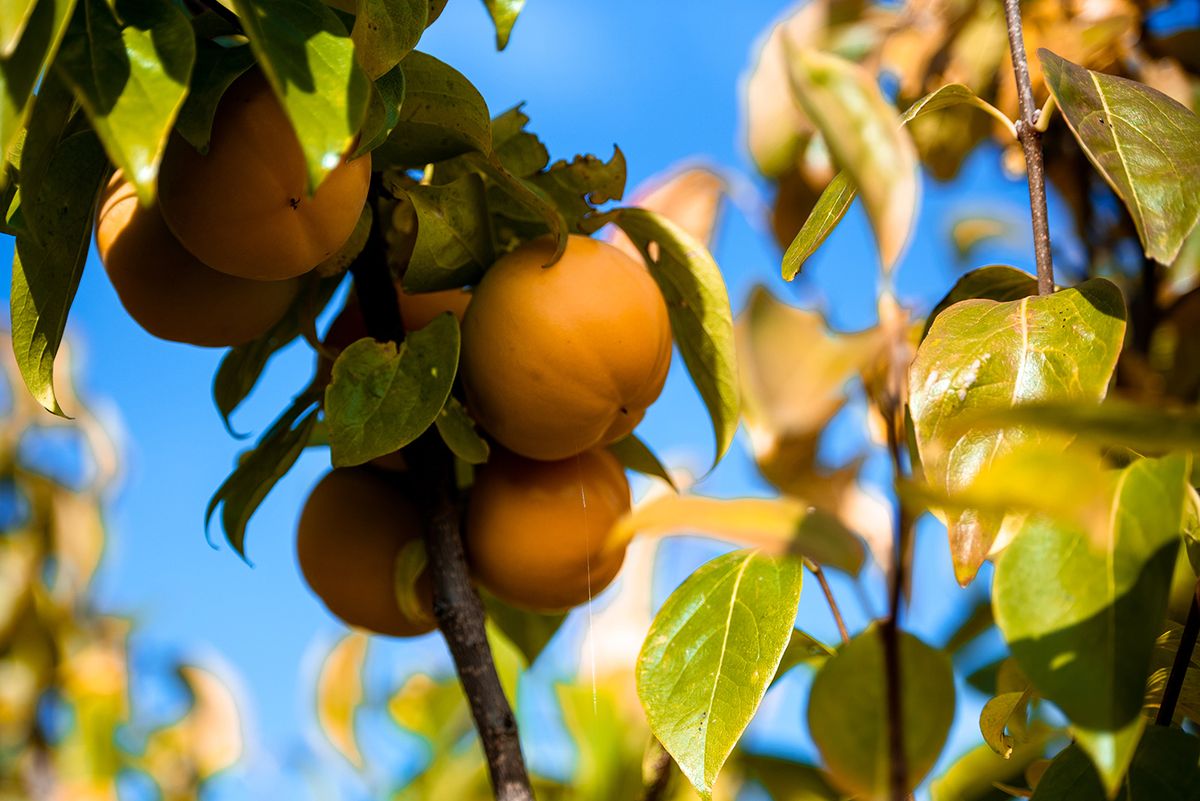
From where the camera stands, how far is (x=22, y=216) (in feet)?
1.72

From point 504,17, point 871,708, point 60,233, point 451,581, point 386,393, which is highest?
point 504,17

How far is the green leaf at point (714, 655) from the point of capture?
1.63ft

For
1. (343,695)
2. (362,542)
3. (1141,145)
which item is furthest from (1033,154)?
(343,695)

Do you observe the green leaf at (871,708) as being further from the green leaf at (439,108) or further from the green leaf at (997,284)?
the green leaf at (439,108)

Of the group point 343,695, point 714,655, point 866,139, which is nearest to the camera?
point 866,139

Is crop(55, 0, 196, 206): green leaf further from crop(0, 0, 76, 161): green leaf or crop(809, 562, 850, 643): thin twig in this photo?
crop(809, 562, 850, 643): thin twig

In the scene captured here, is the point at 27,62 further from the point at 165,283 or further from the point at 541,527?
the point at 541,527

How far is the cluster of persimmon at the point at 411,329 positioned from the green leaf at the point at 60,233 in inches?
1.4

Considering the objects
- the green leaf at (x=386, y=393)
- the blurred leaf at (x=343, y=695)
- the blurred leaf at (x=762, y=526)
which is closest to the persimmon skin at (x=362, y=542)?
the green leaf at (x=386, y=393)

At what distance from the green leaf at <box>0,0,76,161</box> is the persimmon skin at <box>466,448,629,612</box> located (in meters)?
0.33

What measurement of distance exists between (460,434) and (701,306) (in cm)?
18

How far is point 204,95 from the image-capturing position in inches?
19.0

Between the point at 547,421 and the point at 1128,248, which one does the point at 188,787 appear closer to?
the point at 547,421

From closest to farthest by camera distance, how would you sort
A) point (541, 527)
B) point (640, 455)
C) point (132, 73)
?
point (132, 73) < point (541, 527) < point (640, 455)
